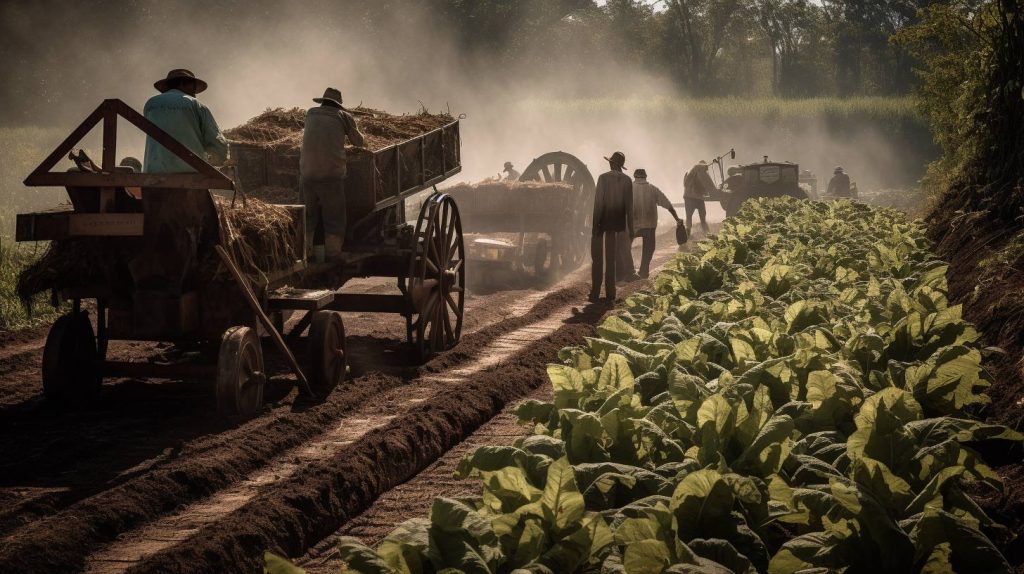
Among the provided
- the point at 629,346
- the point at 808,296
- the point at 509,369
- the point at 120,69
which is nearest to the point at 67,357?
the point at 509,369

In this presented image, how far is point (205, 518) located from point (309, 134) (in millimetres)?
4701

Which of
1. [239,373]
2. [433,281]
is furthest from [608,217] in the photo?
[239,373]

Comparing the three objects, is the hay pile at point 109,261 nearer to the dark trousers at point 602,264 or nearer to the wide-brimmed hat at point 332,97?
the wide-brimmed hat at point 332,97

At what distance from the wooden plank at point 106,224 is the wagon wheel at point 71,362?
0.95 metres

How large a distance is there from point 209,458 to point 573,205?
44.2 ft

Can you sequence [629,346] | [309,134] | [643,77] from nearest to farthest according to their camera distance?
[629,346] < [309,134] < [643,77]

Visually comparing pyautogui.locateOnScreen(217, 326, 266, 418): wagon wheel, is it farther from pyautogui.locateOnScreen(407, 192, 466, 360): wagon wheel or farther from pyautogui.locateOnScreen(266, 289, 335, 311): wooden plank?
pyautogui.locateOnScreen(407, 192, 466, 360): wagon wheel

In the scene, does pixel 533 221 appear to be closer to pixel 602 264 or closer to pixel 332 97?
pixel 602 264

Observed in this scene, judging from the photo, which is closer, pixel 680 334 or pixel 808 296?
pixel 680 334

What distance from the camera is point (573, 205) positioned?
65.4ft

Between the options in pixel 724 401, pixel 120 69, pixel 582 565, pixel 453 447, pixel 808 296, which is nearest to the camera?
pixel 582 565

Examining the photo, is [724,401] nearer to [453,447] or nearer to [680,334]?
[680,334]

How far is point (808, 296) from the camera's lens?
24.1 ft

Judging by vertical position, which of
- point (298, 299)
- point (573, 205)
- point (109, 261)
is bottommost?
point (298, 299)
